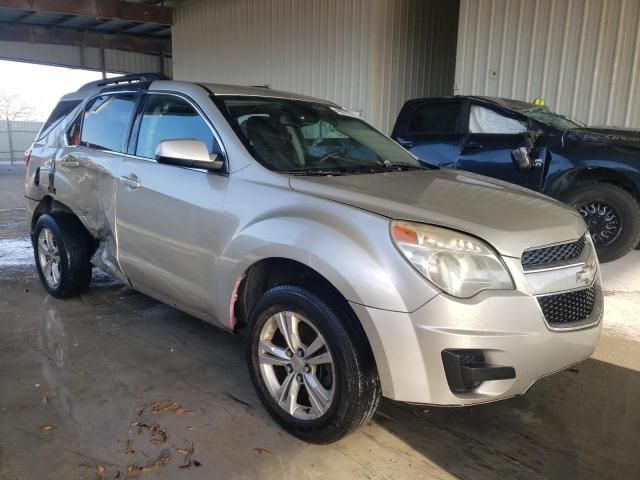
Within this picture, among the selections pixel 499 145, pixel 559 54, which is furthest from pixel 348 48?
pixel 499 145

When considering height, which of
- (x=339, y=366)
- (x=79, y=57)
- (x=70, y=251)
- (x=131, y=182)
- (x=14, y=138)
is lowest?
(x=14, y=138)

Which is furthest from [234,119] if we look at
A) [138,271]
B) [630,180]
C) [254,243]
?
[630,180]

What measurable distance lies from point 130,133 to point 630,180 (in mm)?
4830

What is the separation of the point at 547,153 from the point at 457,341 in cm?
450

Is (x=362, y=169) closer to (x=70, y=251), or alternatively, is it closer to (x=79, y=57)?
(x=70, y=251)

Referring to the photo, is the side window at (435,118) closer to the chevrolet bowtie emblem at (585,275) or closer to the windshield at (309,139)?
the windshield at (309,139)

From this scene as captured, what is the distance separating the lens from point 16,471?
7.73 ft

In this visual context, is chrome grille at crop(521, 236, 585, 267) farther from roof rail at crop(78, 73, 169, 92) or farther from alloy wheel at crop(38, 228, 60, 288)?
alloy wheel at crop(38, 228, 60, 288)

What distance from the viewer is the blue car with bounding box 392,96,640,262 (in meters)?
5.55

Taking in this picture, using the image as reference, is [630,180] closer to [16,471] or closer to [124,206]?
[124,206]

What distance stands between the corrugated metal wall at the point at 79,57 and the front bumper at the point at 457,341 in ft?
74.5

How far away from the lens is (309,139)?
133 inches

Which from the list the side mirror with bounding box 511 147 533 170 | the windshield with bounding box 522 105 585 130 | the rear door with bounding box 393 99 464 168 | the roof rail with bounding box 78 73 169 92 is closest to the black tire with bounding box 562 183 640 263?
the side mirror with bounding box 511 147 533 170

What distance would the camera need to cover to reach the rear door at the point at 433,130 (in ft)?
22.0
